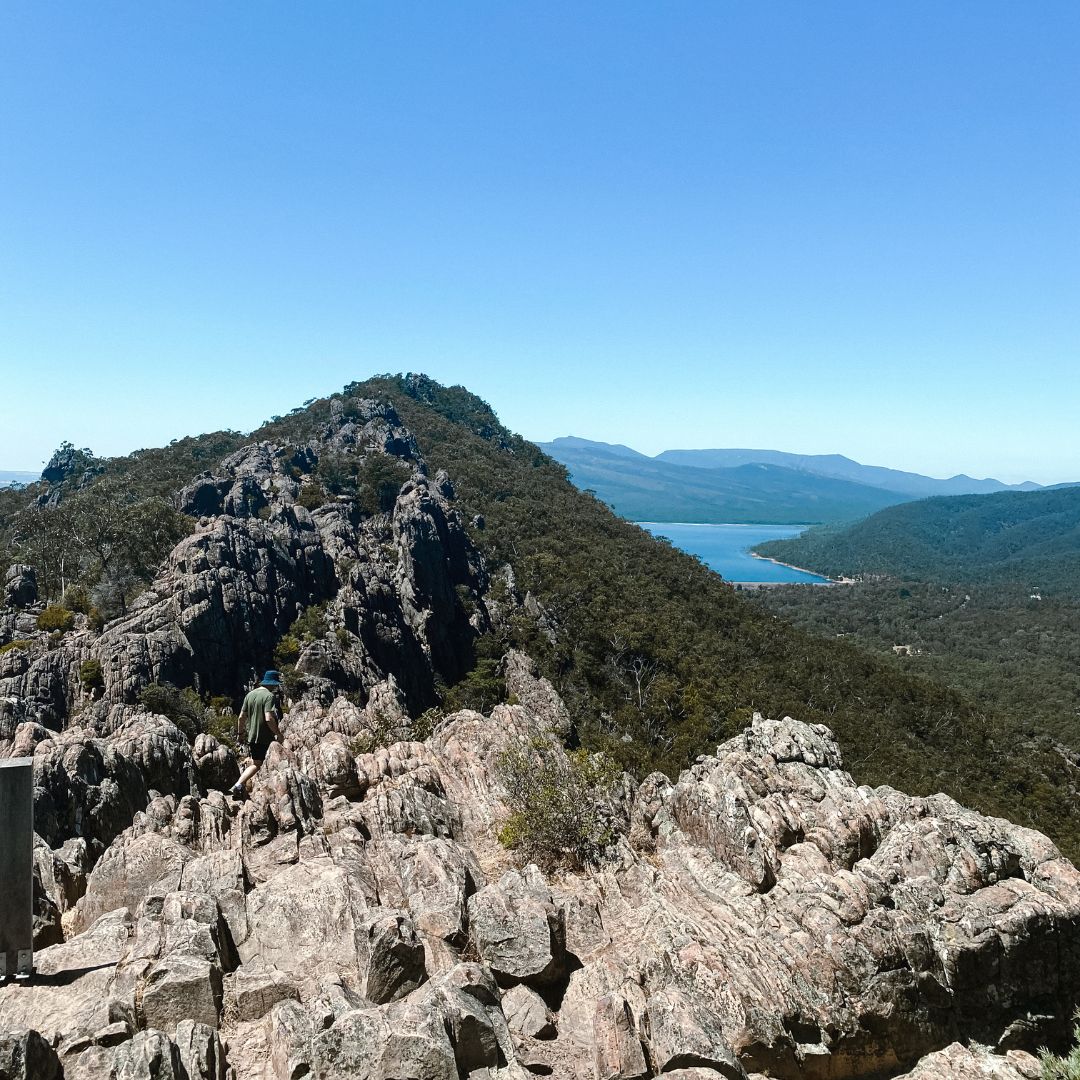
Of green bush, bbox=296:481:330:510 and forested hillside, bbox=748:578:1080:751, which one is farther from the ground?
green bush, bbox=296:481:330:510

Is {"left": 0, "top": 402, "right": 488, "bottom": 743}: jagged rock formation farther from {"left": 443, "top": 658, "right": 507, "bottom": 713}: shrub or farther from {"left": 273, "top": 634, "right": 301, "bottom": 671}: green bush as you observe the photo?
{"left": 443, "top": 658, "right": 507, "bottom": 713}: shrub

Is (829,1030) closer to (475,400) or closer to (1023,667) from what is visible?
(1023,667)

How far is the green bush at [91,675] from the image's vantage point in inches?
1267

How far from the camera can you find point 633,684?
58.5 m

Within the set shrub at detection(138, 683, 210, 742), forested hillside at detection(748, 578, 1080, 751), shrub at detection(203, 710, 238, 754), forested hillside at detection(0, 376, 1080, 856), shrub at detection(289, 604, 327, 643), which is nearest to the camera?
shrub at detection(138, 683, 210, 742)

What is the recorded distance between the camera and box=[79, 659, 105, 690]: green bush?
106 feet

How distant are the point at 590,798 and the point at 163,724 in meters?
11.8

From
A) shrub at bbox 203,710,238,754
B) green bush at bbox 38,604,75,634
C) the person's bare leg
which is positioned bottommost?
shrub at bbox 203,710,238,754

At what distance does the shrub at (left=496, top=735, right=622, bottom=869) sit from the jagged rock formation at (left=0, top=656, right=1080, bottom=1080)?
52 cm

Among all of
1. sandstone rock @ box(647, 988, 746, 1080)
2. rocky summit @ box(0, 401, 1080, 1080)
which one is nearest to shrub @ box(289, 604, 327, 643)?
rocky summit @ box(0, 401, 1080, 1080)

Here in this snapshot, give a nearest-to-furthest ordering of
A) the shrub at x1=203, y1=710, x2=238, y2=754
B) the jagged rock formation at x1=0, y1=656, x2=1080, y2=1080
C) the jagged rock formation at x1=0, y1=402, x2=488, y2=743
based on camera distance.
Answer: the jagged rock formation at x1=0, y1=656, x2=1080, y2=1080, the shrub at x1=203, y1=710, x2=238, y2=754, the jagged rock formation at x1=0, y1=402, x2=488, y2=743

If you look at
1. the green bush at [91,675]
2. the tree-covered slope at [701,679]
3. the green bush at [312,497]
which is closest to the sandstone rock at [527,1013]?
the green bush at [91,675]

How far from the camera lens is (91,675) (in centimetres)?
3234

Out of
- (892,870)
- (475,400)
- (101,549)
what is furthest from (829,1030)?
(475,400)
